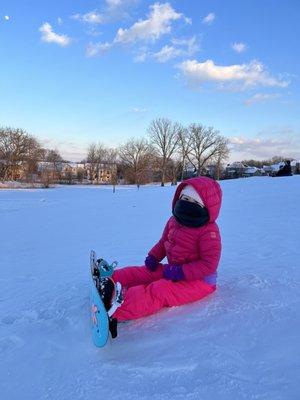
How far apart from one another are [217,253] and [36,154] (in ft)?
214

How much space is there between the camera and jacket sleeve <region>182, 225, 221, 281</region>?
3.51m

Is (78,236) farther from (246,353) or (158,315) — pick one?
(246,353)

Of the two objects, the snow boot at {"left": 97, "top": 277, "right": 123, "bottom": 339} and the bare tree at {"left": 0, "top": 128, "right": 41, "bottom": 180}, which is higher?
the bare tree at {"left": 0, "top": 128, "right": 41, "bottom": 180}

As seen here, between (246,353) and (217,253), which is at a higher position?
(217,253)

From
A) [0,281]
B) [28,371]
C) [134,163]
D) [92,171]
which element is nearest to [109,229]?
[0,281]

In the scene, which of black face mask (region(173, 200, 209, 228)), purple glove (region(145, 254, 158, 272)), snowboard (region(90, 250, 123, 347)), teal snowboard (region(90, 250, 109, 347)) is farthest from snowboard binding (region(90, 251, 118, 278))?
black face mask (region(173, 200, 209, 228))

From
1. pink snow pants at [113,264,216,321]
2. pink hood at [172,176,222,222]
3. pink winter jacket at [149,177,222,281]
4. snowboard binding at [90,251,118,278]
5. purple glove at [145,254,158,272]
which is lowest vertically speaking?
Answer: pink snow pants at [113,264,216,321]

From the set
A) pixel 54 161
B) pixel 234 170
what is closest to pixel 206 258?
pixel 54 161

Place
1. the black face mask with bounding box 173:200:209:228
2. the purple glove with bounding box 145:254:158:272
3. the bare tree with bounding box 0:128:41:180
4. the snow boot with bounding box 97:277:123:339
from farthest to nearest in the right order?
the bare tree with bounding box 0:128:41:180, the purple glove with bounding box 145:254:158:272, the black face mask with bounding box 173:200:209:228, the snow boot with bounding box 97:277:123:339

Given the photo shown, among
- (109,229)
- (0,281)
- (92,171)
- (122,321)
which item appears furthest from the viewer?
(92,171)

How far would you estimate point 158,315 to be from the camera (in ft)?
11.0

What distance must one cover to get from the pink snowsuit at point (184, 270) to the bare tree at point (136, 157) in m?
66.8

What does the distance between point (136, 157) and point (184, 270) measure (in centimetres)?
7102

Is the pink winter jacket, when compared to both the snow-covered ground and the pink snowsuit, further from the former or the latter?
the snow-covered ground
